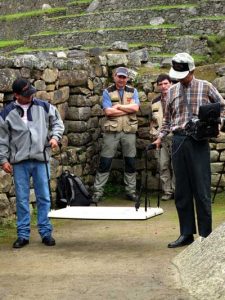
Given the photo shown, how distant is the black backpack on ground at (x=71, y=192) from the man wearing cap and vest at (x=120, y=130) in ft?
2.62

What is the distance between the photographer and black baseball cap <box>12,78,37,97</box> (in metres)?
7.45

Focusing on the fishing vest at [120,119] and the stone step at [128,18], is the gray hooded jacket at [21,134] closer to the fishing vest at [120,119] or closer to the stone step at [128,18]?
the fishing vest at [120,119]

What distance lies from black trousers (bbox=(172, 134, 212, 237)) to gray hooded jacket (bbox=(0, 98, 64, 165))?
1.29 metres

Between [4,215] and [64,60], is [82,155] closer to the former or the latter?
[64,60]

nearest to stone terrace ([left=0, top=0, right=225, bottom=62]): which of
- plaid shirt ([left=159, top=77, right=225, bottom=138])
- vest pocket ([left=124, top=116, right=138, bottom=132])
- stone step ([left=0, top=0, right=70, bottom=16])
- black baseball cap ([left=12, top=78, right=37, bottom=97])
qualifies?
vest pocket ([left=124, top=116, right=138, bottom=132])

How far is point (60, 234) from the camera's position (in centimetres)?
834

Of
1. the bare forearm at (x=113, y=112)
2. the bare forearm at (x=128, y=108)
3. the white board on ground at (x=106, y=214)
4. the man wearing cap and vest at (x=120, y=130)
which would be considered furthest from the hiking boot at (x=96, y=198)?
the white board on ground at (x=106, y=214)

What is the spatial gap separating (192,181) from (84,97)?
12.5ft

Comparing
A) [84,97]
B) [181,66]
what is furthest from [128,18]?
[181,66]

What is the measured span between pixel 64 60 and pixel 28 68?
116cm

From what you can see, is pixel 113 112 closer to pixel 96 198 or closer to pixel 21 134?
pixel 96 198

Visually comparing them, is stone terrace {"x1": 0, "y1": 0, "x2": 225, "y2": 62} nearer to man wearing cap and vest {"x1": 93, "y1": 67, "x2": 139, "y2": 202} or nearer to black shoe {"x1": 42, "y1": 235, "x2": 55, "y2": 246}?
man wearing cap and vest {"x1": 93, "y1": 67, "x2": 139, "y2": 202}

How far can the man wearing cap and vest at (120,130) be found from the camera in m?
10.4

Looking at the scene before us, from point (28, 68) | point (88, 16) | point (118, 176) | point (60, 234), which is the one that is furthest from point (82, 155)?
point (88, 16)
